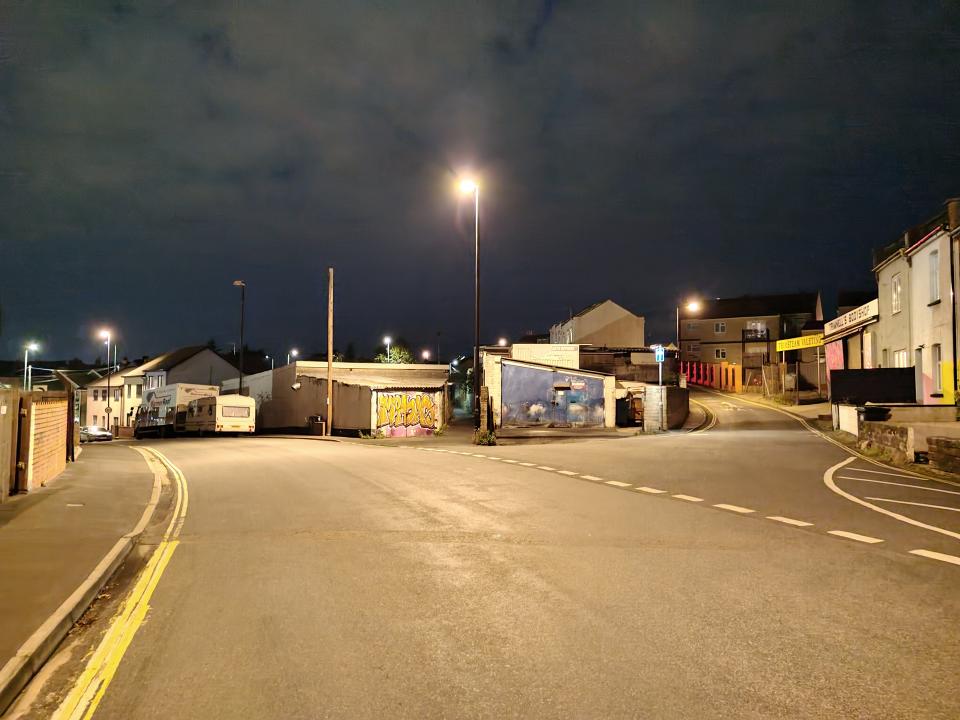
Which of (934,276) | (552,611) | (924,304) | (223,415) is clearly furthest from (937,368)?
(223,415)

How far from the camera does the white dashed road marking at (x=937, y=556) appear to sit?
6.89 meters

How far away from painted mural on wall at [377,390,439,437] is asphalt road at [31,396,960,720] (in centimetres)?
2401

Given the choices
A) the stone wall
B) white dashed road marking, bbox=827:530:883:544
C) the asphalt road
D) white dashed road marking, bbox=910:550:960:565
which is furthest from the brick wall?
the stone wall

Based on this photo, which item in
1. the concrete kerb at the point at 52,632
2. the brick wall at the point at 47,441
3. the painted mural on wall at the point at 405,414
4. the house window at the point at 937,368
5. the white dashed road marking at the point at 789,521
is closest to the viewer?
the concrete kerb at the point at 52,632

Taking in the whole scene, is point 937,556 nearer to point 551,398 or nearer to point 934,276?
point 934,276

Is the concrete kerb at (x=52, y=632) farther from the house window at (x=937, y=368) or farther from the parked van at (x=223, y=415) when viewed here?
the parked van at (x=223, y=415)

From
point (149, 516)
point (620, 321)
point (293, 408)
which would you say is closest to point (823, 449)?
point (149, 516)

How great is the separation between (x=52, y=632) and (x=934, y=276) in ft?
100.0

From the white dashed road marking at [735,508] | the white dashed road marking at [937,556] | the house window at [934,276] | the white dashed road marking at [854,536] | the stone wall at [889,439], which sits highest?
the house window at [934,276]

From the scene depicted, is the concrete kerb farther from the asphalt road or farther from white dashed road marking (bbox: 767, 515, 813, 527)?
white dashed road marking (bbox: 767, 515, 813, 527)

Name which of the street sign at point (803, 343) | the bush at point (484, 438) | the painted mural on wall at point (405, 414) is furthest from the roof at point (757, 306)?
the bush at point (484, 438)

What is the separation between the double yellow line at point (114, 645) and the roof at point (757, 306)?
72720 mm

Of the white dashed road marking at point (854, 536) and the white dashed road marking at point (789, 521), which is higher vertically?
the white dashed road marking at point (854, 536)

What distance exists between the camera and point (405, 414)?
117 ft
